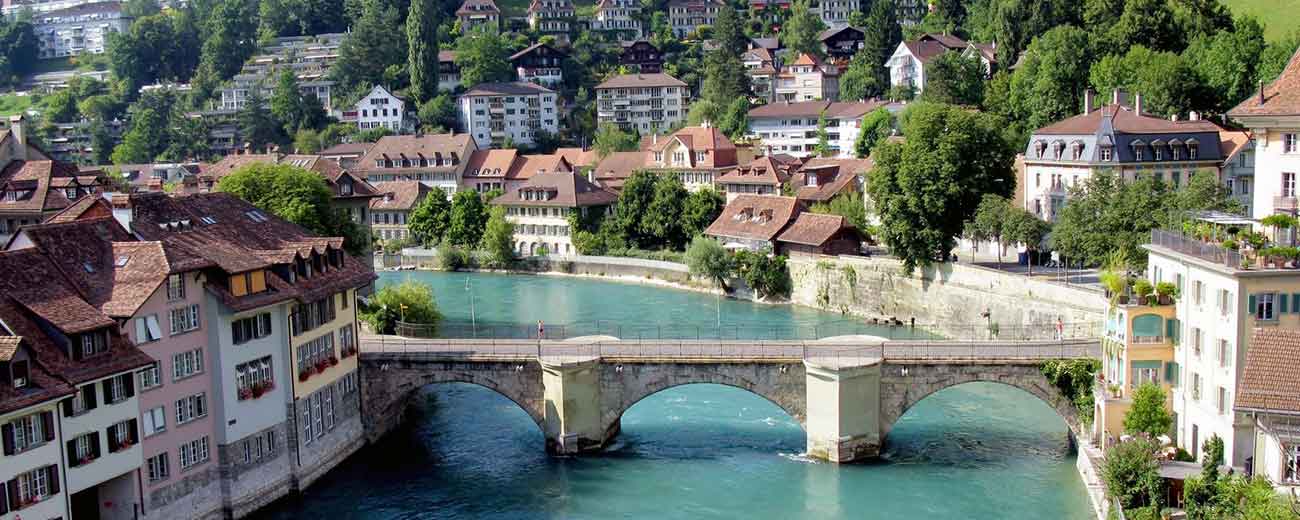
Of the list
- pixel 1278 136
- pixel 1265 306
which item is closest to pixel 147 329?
pixel 1265 306

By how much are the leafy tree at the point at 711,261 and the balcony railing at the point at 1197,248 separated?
1496 inches

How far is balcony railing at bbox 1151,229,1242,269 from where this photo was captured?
32.7 m

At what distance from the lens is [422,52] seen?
136250mm

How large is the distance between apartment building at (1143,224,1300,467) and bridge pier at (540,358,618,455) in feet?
54.1

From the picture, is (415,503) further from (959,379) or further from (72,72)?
(72,72)

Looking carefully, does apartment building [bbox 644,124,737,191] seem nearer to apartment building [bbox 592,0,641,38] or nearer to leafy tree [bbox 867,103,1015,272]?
leafy tree [bbox 867,103,1015,272]

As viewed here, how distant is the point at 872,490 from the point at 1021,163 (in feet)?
129

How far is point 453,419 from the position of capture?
1908 inches

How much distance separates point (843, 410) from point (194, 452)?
18.0 meters

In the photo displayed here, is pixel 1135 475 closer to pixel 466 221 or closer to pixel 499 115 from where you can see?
pixel 466 221

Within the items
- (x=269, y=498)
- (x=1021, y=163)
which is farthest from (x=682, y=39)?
(x=269, y=498)

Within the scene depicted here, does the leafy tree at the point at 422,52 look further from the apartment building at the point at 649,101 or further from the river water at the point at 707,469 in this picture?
the river water at the point at 707,469

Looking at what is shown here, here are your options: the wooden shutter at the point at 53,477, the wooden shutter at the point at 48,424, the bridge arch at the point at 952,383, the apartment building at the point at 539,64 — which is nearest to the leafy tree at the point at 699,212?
the bridge arch at the point at 952,383

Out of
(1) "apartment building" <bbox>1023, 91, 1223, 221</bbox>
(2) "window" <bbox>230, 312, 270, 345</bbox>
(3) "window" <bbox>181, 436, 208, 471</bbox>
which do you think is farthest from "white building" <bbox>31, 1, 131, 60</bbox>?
(3) "window" <bbox>181, 436, 208, 471</bbox>
